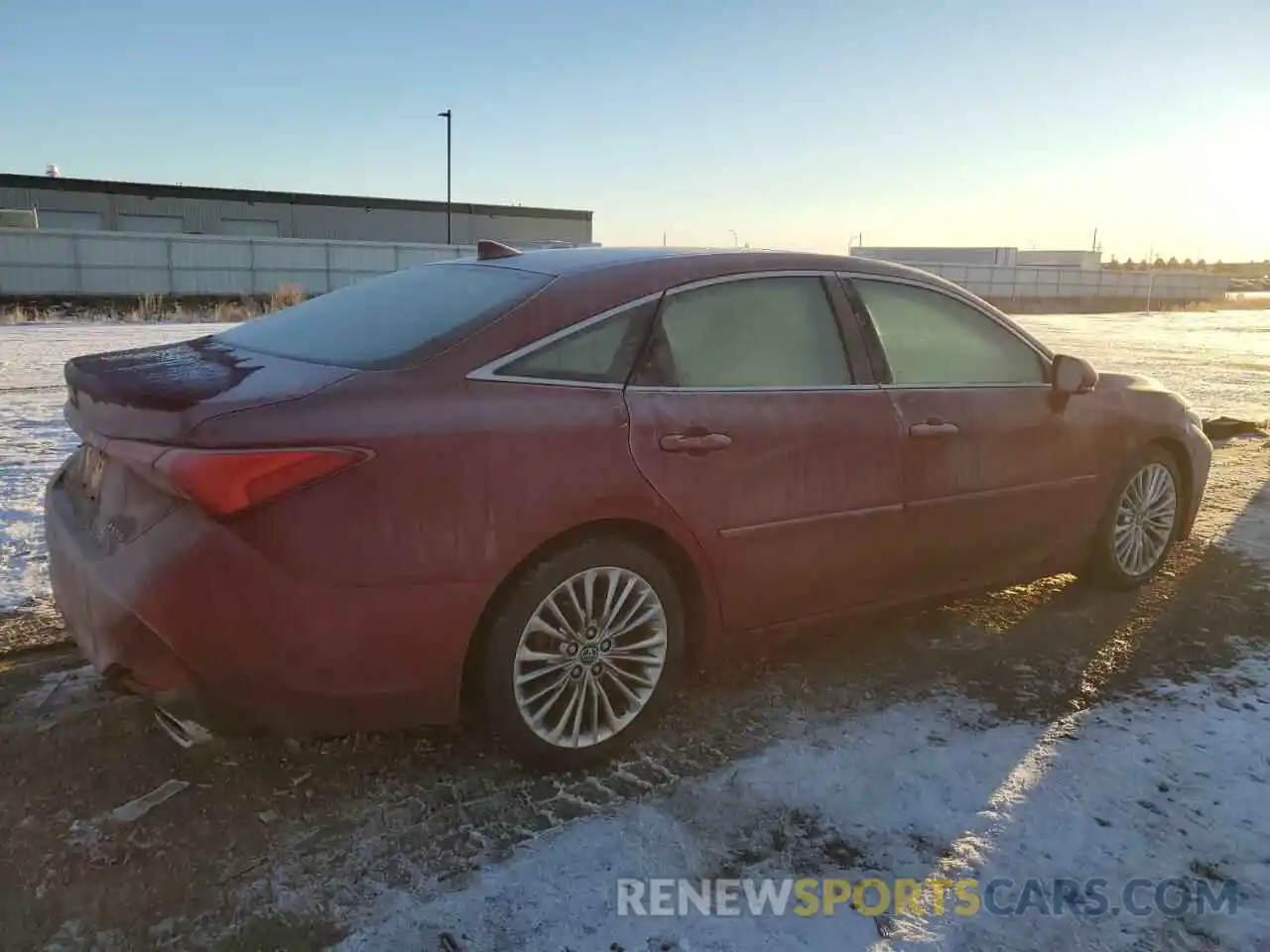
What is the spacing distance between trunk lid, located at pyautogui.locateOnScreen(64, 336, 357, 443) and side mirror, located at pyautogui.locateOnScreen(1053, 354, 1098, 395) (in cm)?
300

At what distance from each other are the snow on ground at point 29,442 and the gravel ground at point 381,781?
0.52 meters

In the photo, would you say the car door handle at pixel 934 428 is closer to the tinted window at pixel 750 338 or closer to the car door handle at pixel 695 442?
the tinted window at pixel 750 338

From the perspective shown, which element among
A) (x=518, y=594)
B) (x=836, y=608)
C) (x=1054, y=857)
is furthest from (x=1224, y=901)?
(x=518, y=594)

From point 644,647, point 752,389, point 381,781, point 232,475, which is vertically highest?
point 752,389

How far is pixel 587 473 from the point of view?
2.84 meters

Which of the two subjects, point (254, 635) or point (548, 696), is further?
point (548, 696)

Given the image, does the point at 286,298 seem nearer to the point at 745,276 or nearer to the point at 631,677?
the point at 745,276

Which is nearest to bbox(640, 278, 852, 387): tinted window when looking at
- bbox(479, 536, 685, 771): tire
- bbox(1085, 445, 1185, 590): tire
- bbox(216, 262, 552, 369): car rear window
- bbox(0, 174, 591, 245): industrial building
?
bbox(216, 262, 552, 369): car rear window

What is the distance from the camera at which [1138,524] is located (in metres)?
4.69

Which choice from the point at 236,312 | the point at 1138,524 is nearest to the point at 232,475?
the point at 1138,524

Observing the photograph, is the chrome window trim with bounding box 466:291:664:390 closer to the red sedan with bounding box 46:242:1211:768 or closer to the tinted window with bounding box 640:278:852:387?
the red sedan with bounding box 46:242:1211:768

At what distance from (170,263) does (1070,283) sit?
134 feet

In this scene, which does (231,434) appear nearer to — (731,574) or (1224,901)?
(731,574)

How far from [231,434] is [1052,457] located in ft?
10.8
